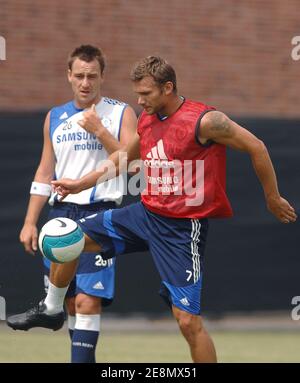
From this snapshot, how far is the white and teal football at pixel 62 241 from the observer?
7.87 metres

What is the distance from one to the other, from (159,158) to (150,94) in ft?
1.46

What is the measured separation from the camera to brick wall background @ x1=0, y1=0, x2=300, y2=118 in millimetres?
14914

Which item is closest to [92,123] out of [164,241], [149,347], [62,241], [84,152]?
[84,152]

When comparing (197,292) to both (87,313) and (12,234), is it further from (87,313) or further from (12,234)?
(12,234)

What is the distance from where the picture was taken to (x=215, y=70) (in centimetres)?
1530

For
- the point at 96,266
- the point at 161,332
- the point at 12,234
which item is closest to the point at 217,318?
the point at 161,332

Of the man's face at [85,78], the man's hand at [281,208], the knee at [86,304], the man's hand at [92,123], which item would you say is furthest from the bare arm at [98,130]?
the man's hand at [281,208]

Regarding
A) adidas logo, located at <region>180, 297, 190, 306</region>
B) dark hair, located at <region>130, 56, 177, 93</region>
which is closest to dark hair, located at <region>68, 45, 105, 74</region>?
dark hair, located at <region>130, 56, 177, 93</region>

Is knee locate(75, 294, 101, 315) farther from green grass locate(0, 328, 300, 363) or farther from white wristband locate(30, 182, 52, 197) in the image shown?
green grass locate(0, 328, 300, 363)

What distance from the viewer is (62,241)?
25.7 ft

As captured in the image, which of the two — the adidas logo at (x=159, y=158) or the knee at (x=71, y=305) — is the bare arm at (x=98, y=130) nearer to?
the adidas logo at (x=159, y=158)

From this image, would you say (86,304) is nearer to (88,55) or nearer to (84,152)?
(84,152)

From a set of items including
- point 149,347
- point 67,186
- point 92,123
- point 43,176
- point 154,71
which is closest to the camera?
point 154,71

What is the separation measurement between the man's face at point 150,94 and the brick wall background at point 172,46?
727cm
